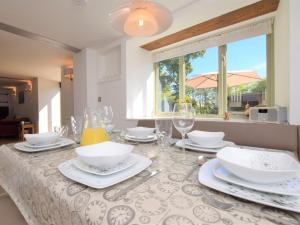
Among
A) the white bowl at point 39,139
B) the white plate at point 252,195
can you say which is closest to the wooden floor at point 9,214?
the white bowl at point 39,139

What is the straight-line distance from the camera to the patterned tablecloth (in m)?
0.32

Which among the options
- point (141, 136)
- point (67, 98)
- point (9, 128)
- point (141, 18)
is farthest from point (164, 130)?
point (9, 128)

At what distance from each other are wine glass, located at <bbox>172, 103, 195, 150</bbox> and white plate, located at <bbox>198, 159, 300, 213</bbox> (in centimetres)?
37

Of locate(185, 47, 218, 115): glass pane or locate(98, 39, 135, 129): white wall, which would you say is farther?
locate(98, 39, 135, 129): white wall

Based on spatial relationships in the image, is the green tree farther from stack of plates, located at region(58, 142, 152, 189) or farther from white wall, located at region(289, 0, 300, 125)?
stack of plates, located at region(58, 142, 152, 189)

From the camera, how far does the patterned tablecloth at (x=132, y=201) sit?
0.32m

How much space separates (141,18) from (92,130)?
0.80 meters

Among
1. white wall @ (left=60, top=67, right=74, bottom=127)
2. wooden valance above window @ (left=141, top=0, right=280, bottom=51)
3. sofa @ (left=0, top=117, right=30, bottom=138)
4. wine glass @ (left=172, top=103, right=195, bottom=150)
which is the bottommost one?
sofa @ (left=0, top=117, right=30, bottom=138)

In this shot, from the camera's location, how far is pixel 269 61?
221cm

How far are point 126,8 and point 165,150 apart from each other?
3.09 ft

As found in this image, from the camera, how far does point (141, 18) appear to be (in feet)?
3.69

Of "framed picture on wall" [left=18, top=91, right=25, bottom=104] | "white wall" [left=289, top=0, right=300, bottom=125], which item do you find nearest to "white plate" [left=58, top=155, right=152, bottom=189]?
"white wall" [left=289, top=0, right=300, bottom=125]

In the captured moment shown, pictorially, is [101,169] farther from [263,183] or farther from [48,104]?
[48,104]

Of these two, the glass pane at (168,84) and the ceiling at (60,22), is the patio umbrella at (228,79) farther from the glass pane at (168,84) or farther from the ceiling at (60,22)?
the ceiling at (60,22)
